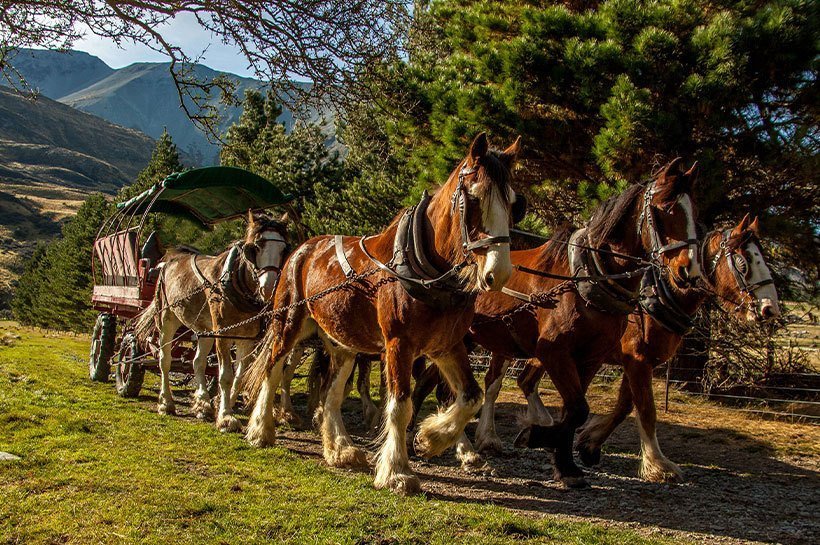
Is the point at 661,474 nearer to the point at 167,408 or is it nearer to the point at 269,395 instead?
the point at 269,395

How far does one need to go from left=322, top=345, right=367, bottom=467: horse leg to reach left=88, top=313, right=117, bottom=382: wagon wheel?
5683mm

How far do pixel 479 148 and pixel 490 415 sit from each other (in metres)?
3.69

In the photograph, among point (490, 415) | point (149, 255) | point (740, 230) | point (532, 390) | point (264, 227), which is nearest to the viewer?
point (740, 230)

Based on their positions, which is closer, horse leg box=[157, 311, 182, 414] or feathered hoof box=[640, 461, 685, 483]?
feathered hoof box=[640, 461, 685, 483]

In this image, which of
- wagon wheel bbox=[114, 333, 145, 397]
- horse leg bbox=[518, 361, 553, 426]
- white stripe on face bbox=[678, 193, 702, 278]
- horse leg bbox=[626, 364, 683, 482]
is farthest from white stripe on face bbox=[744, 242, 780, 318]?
wagon wheel bbox=[114, 333, 145, 397]

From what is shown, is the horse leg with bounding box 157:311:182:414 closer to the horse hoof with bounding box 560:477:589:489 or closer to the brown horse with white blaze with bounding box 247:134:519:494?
the brown horse with white blaze with bounding box 247:134:519:494

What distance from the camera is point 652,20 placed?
28.5 ft

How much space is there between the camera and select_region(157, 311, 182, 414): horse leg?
8.30 m

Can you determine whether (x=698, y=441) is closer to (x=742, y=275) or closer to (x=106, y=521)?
(x=742, y=275)

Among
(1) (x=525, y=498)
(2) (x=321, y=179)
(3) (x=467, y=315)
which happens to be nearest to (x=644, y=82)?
(3) (x=467, y=315)

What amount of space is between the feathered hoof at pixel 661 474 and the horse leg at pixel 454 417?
1.96 meters

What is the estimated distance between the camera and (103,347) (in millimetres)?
10602

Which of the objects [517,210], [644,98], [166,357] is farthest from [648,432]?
[166,357]

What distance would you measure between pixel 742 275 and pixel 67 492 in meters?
5.59
